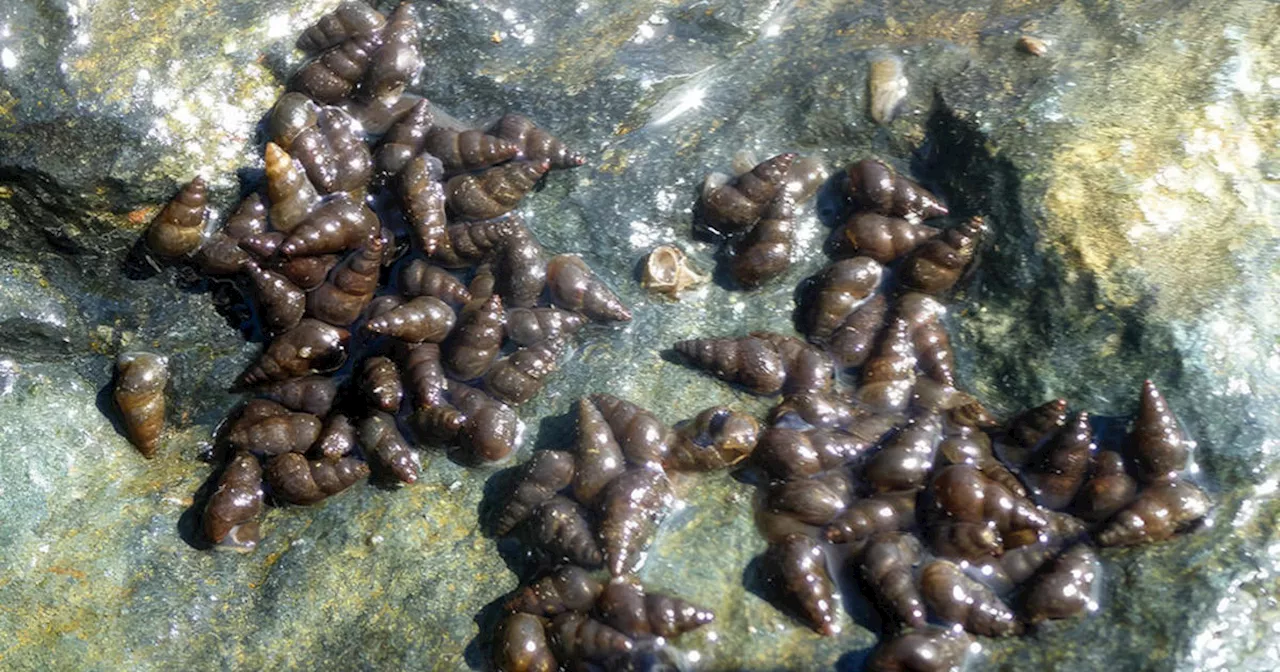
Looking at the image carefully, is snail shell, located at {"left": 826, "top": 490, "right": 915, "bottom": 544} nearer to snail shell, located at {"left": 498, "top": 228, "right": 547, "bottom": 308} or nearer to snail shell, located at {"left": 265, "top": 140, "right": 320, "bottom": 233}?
snail shell, located at {"left": 498, "top": 228, "right": 547, "bottom": 308}

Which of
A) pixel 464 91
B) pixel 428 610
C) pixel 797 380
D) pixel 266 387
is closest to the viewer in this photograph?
pixel 428 610

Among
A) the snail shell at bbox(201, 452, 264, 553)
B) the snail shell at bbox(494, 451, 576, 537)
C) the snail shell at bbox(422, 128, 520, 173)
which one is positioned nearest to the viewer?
the snail shell at bbox(494, 451, 576, 537)

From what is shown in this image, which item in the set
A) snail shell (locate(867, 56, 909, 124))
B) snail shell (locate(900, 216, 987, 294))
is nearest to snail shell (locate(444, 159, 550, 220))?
snail shell (locate(867, 56, 909, 124))

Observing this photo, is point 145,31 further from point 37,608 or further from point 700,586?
point 700,586

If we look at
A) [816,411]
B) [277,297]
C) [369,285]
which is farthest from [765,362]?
[277,297]

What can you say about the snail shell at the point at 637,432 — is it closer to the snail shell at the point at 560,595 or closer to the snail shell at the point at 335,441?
the snail shell at the point at 560,595

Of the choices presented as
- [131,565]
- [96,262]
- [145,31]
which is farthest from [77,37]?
[131,565]

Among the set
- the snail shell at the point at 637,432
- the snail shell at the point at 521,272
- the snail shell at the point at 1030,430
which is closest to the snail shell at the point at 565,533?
the snail shell at the point at 637,432
